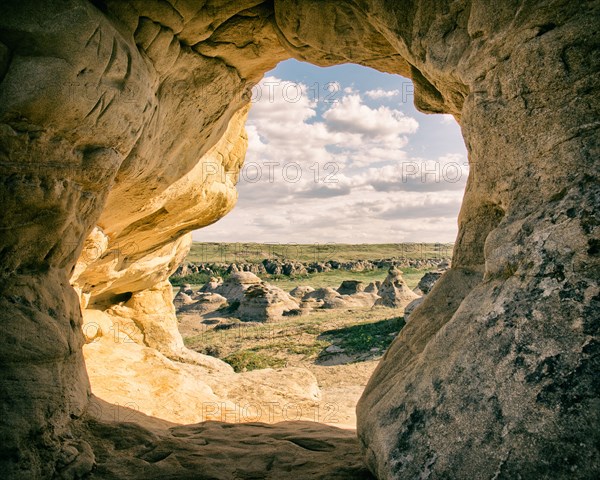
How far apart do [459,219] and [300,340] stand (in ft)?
41.8

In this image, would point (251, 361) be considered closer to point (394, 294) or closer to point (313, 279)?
point (394, 294)

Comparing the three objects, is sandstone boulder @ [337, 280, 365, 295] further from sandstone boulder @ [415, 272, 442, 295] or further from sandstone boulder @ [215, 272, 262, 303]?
sandstone boulder @ [415, 272, 442, 295]

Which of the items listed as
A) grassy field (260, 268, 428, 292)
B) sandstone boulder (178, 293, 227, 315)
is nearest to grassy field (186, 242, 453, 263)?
grassy field (260, 268, 428, 292)

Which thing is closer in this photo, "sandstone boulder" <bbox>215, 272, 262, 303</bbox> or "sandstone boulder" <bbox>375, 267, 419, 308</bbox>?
"sandstone boulder" <bbox>375, 267, 419, 308</bbox>

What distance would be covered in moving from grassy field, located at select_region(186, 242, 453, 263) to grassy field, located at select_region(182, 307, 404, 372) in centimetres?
4862

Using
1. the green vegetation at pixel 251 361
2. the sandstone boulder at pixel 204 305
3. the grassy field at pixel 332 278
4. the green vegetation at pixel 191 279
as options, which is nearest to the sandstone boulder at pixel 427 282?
the green vegetation at pixel 251 361

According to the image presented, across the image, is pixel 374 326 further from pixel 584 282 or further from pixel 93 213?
pixel 584 282

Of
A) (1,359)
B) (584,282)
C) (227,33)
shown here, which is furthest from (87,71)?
(584,282)

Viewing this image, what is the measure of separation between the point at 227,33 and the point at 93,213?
2.68m

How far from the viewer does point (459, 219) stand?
419 centimetres

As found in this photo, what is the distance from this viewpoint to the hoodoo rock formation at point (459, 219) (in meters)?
2.50

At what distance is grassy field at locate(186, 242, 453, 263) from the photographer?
7606 centimetres

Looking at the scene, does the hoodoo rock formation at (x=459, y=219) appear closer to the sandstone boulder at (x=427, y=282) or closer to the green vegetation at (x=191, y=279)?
the sandstone boulder at (x=427, y=282)

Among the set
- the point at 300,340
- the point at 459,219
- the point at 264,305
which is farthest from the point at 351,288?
the point at 459,219
